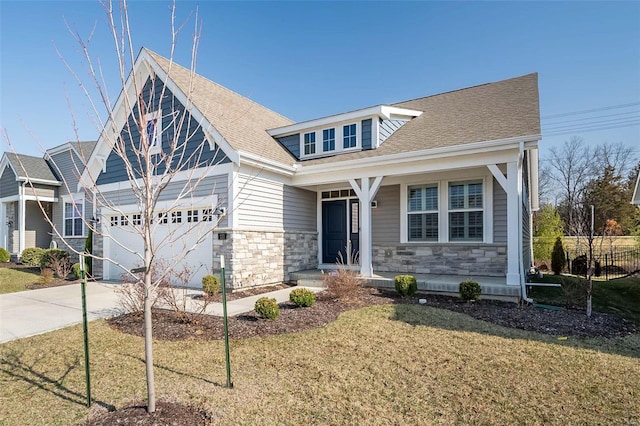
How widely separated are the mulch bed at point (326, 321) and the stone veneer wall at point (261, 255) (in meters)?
2.12

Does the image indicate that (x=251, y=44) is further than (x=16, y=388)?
Yes

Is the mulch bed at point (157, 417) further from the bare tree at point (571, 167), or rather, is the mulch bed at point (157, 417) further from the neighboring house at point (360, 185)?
the bare tree at point (571, 167)

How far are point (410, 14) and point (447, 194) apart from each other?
21.8 ft

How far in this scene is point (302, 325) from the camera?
571cm

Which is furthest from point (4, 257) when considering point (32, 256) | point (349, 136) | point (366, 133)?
point (366, 133)

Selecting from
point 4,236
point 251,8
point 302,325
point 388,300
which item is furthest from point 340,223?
point 4,236

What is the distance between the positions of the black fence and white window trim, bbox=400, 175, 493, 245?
727cm

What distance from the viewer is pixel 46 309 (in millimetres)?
7211

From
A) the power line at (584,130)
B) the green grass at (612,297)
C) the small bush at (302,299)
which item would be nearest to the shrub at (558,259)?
the green grass at (612,297)

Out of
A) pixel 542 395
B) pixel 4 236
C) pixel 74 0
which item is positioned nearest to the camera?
pixel 542 395

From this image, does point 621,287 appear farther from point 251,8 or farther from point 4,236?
point 4,236

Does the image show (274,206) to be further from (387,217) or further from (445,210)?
(445,210)

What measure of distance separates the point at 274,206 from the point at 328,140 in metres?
3.11

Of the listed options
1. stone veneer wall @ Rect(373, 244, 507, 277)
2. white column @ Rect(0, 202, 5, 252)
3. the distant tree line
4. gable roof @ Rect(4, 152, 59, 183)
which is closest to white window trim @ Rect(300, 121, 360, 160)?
stone veneer wall @ Rect(373, 244, 507, 277)
